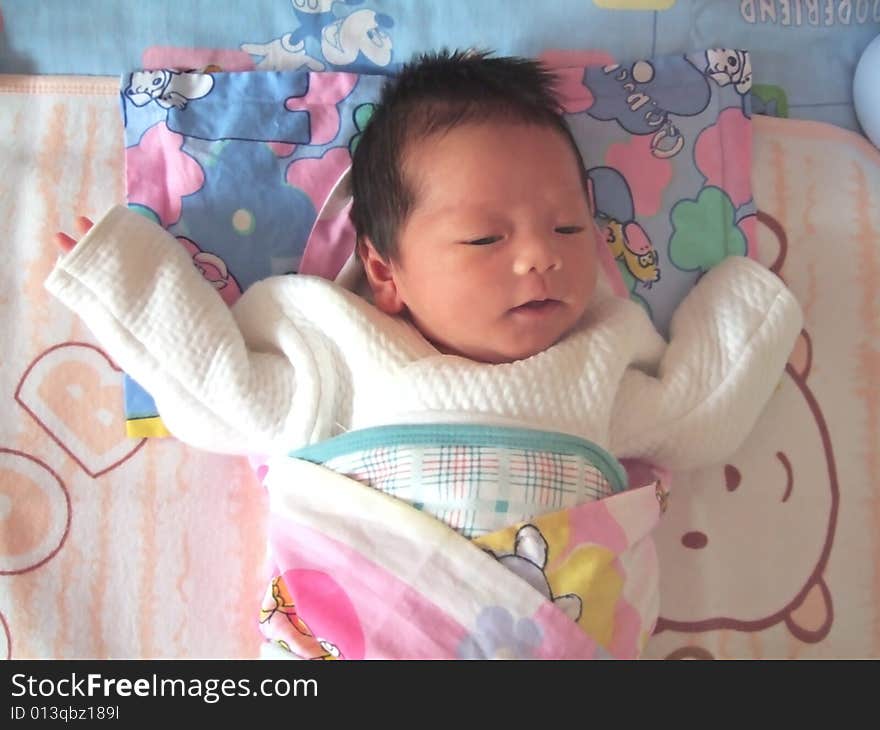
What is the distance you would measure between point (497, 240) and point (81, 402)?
590mm

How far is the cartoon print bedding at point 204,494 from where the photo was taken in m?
1.11

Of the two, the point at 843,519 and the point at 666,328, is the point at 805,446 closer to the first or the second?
the point at 843,519

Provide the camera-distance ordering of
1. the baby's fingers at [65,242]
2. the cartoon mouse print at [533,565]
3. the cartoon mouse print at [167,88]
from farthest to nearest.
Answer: the cartoon mouse print at [167,88] → the baby's fingers at [65,242] → the cartoon mouse print at [533,565]

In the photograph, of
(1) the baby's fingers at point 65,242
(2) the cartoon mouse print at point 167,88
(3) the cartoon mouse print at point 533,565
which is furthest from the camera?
(2) the cartoon mouse print at point 167,88

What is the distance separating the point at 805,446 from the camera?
47.9 inches

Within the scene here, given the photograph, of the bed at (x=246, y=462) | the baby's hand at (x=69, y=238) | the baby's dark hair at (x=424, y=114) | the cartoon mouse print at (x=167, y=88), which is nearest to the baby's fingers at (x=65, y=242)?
the baby's hand at (x=69, y=238)

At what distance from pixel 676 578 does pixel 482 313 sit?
17.6 inches

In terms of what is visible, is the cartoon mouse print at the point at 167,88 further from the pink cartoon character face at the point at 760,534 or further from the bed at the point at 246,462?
the pink cartoon character face at the point at 760,534

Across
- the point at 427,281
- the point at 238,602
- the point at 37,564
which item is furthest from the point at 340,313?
the point at 37,564

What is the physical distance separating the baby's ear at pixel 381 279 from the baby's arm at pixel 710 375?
0.31m

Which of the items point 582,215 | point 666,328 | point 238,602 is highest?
point 582,215

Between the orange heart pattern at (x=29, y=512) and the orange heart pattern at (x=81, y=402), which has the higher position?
the orange heart pattern at (x=81, y=402)

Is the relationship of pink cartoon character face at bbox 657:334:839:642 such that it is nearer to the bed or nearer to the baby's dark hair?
the bed

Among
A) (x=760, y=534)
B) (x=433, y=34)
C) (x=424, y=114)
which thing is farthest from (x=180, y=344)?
(x=760, y=534)
